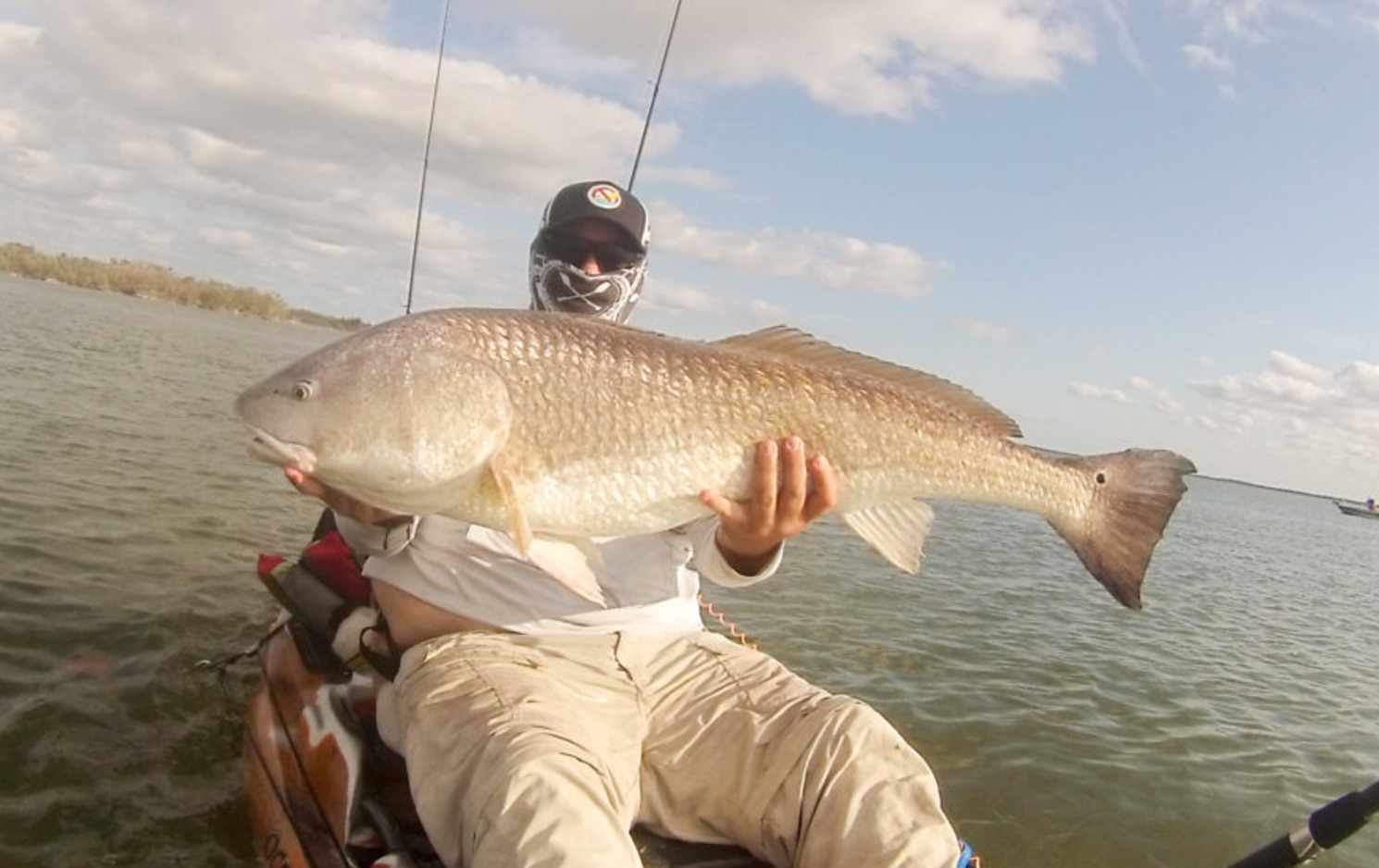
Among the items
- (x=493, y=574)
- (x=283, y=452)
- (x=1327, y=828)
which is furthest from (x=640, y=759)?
(x=1327, y=828)

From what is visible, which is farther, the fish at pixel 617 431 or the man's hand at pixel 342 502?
the man's hand at pixel 342 502

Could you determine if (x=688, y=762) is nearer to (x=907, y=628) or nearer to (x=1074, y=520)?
(x=1074, y=520)

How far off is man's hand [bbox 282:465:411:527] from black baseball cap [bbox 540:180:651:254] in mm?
1776

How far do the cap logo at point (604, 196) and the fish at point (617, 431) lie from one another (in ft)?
4.95

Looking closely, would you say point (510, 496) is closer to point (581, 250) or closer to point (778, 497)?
point (778, 497)

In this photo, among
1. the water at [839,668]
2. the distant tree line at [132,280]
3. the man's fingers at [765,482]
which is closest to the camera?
the man's fingers at [765,482]

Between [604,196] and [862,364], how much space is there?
71.2 inches

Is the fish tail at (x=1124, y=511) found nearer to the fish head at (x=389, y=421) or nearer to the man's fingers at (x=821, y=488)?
the man's fingers at (x=821, y=488)

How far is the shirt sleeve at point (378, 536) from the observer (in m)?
3.83

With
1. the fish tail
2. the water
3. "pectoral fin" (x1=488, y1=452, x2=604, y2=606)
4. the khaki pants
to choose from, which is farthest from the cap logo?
the water

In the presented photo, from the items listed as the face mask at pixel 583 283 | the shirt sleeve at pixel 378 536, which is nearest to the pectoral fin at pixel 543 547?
the shirt sleeve at pixel 378 536

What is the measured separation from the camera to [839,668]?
989 centimetres

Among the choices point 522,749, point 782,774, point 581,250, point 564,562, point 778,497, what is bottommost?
point 782,774

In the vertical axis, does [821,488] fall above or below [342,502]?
above
